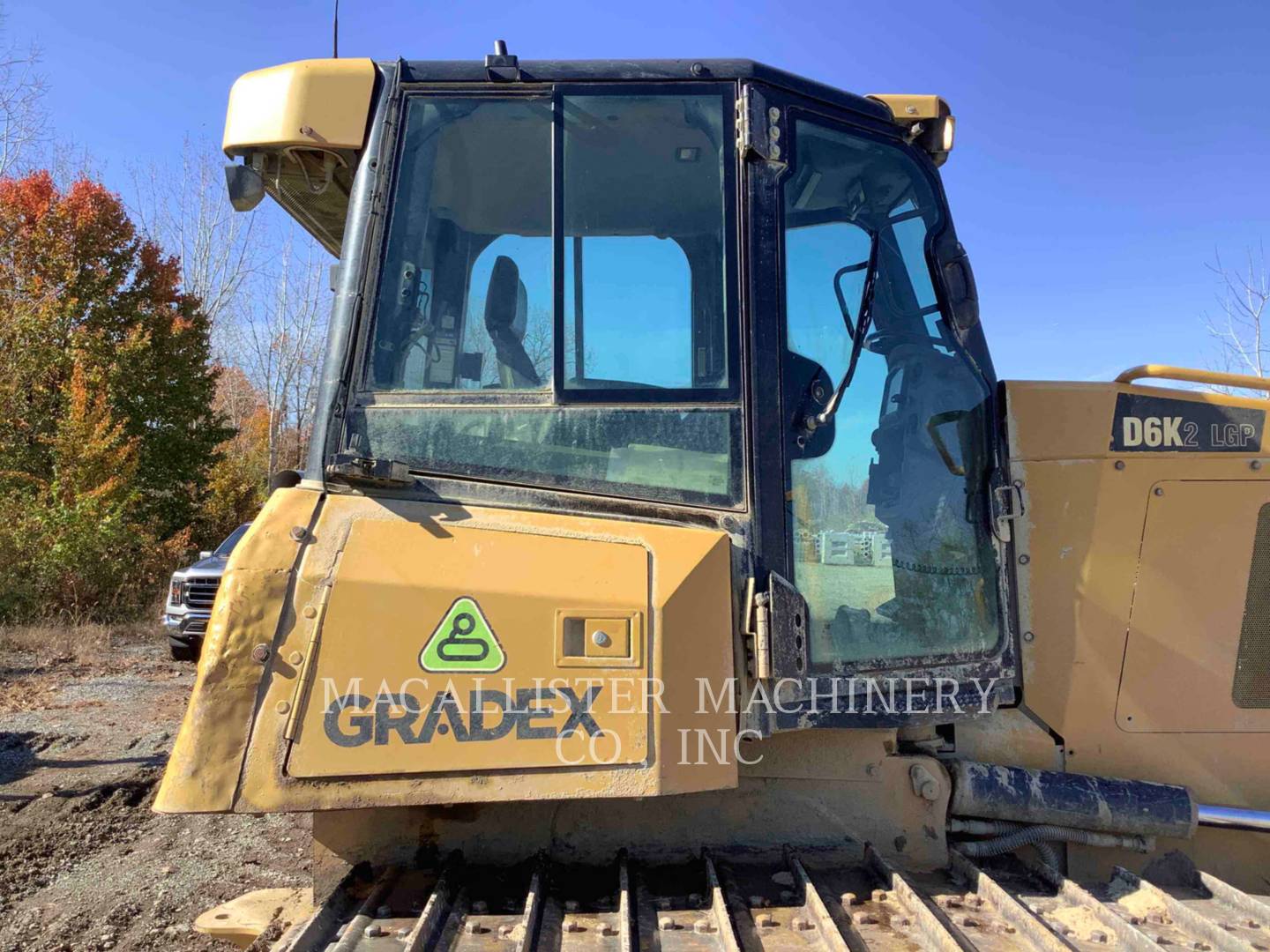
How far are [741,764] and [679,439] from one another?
94 cm

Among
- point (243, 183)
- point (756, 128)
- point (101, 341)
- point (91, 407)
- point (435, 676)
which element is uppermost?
point (101, 341)

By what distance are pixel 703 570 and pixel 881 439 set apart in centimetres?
75

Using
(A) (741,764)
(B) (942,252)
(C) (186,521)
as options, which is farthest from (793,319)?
(C) (186,521)

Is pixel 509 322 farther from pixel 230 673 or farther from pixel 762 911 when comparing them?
pixel 762 911

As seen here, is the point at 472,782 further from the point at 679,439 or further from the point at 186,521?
the point at 186,521

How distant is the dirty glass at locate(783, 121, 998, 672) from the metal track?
1.92 feet

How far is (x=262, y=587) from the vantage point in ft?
6.78

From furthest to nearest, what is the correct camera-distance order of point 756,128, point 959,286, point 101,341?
point 101,341, point 959,286, point 756,128

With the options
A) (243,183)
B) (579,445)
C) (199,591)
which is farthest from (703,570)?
(199,591)

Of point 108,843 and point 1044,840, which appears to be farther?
point 108,843

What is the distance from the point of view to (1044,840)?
8.58ft

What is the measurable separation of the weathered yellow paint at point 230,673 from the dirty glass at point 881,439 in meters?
1.27

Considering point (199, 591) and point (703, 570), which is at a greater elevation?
point (703, 570)

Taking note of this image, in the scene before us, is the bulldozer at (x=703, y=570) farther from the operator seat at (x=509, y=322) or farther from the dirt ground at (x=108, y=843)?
the dirt ground at (x=108, y=843)
